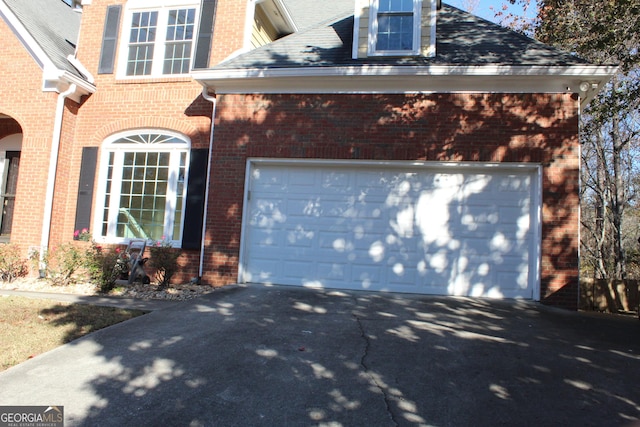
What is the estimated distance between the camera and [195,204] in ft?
27.6

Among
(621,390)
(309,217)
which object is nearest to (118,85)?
(309,217)

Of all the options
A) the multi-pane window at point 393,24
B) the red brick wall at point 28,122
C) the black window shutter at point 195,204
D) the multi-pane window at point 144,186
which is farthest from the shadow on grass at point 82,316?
the multi-pane window at point 393,24

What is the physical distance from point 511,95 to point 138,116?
7.80 meters

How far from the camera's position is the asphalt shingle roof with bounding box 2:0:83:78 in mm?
9148

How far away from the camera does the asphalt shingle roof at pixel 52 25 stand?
9148 mm

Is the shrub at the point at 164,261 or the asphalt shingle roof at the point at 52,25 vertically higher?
the asphalt shingle roof at the point at 52,25

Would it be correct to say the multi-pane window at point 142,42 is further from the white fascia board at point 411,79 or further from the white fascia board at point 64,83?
the white fascia board at point 411,79

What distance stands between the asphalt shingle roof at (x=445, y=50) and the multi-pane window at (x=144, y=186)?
2.39m

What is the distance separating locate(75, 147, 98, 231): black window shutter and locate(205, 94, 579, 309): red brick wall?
10.7ft

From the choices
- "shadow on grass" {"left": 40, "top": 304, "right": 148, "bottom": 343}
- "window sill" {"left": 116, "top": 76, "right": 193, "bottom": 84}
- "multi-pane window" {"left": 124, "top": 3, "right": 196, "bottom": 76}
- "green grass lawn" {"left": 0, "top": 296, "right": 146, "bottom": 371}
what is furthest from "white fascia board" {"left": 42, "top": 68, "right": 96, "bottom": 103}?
"shadow on grass" {"left": 40, "top": 304, "right": 148, "bottom": 343}

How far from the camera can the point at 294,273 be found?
303 inches

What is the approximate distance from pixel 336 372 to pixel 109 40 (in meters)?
9.73

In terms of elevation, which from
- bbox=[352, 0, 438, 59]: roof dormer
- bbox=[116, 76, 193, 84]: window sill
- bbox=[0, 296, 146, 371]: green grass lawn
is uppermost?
bbox=[352, 0, 438, 59]: roof dormer

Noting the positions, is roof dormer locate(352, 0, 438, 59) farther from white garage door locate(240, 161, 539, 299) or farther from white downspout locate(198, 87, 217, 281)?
white downspout locate(198, 87, 217, 281)
